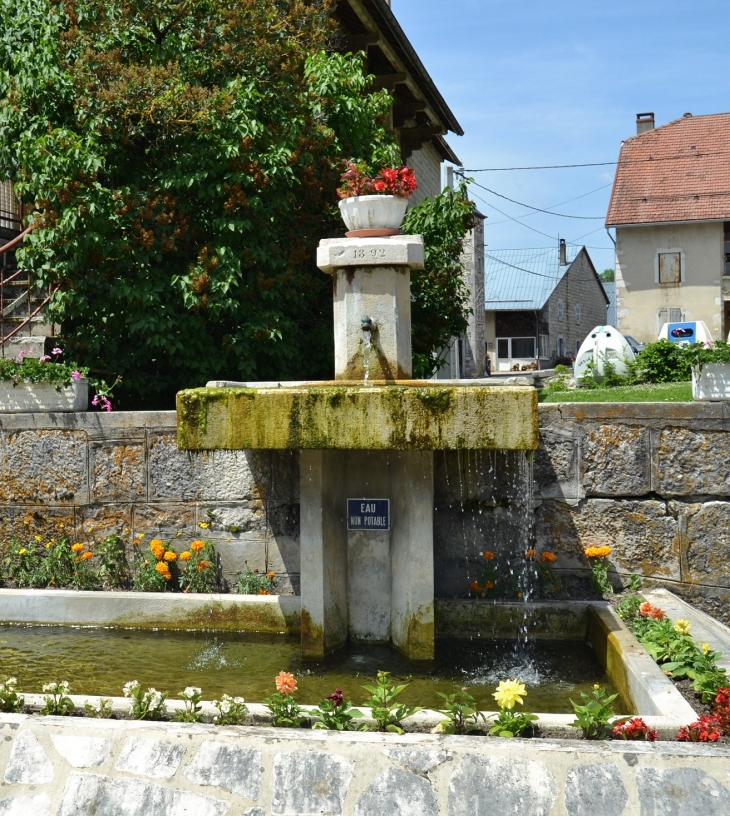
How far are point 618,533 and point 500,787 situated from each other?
3031 millimetres

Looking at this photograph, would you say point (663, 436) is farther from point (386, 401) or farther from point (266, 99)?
point (266, 99)

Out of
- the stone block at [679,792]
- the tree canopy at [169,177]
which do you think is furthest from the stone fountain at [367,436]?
the tree canopy at [169,177]

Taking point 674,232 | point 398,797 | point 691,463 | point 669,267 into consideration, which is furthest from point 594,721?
point 674,232

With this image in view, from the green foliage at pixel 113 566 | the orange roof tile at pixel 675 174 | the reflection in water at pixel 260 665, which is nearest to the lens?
the reflection in water at pixel 260 665

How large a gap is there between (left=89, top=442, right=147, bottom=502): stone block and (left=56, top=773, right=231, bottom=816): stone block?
332 centimetres

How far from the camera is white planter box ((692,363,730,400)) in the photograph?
5996mm

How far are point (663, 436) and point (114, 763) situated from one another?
3.83 m

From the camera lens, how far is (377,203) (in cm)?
539

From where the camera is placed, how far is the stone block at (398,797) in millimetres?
3199

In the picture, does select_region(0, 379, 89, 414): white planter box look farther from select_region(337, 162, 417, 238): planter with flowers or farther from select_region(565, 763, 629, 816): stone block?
select_region(565, 763, 629, 816): stone block

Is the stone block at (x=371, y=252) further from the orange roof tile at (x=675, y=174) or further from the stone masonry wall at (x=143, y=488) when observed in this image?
the orange roof tile at (x=675, y=174)

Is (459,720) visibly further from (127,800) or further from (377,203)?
(377,203)

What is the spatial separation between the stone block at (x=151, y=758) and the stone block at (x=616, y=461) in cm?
341

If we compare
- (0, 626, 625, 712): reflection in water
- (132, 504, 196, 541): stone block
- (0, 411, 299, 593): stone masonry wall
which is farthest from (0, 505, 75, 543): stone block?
(0, 626, 625, 712): reflection in water
